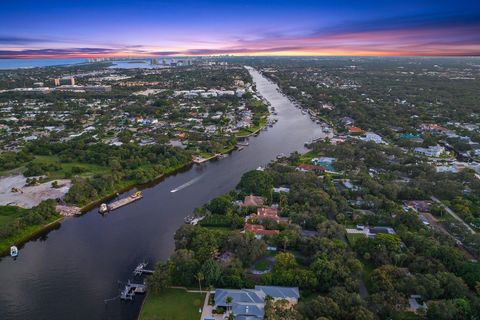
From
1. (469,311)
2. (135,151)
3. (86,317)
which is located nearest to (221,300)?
(86,317)

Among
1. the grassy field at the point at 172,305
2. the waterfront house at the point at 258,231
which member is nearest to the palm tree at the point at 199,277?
the grassy field at the point at 172,305

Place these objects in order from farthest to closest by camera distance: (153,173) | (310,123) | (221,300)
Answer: (310,123) → (153,173) → (221,300)

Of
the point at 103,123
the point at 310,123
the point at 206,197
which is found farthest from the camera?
the point at 310,123

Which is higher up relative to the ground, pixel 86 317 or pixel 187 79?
pixel 187 79

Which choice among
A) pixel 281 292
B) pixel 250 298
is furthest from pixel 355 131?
pixel 250 298

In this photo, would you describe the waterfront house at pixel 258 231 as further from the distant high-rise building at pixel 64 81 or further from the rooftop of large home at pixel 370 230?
the distant high-rise building at pixel 64 81

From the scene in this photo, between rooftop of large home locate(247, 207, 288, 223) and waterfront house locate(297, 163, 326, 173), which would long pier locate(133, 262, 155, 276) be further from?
waterfront house locate(297, 163, 326, 173)

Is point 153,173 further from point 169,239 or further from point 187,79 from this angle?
point 187,79

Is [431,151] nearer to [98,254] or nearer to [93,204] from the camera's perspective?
[93,204]

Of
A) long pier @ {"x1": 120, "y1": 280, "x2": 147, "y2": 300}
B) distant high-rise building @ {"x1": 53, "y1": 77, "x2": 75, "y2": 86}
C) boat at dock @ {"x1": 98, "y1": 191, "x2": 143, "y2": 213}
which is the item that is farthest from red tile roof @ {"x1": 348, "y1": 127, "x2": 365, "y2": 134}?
distant high-rise building @ {"x1": 53, "y1": 77, "x2": 75, "y2": 86}
